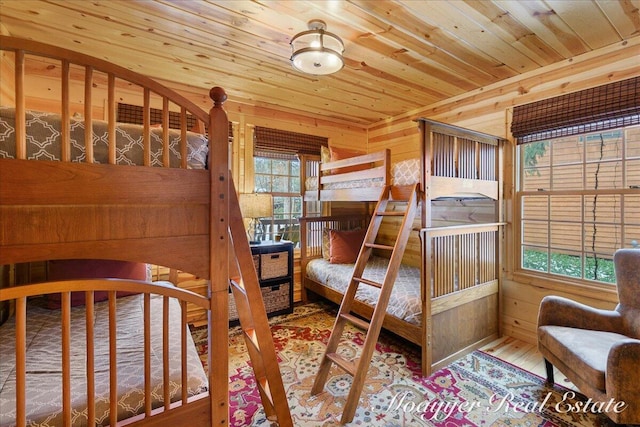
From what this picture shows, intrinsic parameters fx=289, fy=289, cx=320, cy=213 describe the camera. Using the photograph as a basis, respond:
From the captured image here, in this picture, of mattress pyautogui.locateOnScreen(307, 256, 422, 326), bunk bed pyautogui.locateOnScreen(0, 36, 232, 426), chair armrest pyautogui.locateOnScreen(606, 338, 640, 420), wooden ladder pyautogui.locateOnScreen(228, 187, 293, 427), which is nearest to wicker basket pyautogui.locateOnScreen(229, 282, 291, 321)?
mattress pyautogui.locateOnScreen(307, 256, 422, 326)

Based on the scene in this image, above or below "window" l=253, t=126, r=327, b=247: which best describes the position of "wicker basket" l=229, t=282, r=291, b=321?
below

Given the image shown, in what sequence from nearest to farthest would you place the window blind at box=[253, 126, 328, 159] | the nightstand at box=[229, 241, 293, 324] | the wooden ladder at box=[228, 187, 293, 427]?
the wooden ladder at box=[228, 187, 293, 427] → the nightstand at box=[229, 241, 293, 324] → the window blind at box=[253, 126, 328, 159]

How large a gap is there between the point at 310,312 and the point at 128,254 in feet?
8.97

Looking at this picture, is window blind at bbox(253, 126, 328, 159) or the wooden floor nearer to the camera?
the wooden floor

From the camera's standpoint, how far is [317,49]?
1.95m

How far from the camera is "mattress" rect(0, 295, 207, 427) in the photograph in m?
1.02

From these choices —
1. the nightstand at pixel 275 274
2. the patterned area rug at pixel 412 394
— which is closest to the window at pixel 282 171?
the nightstand at pixel 275 274

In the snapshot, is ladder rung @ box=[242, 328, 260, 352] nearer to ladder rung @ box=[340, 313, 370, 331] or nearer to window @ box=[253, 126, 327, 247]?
ladder rung @ box=[340, 313, 370, 331]

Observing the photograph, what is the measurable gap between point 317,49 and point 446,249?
1784mm

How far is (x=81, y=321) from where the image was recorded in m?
1.78

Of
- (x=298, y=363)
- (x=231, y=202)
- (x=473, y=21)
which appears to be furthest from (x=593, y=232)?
(x=231, y=202)

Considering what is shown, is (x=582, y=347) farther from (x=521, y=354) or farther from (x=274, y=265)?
(x=274, y=265)

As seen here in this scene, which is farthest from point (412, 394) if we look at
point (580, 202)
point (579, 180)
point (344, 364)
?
point (579, 180)

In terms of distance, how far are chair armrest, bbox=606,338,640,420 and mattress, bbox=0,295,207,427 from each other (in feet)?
6.52
